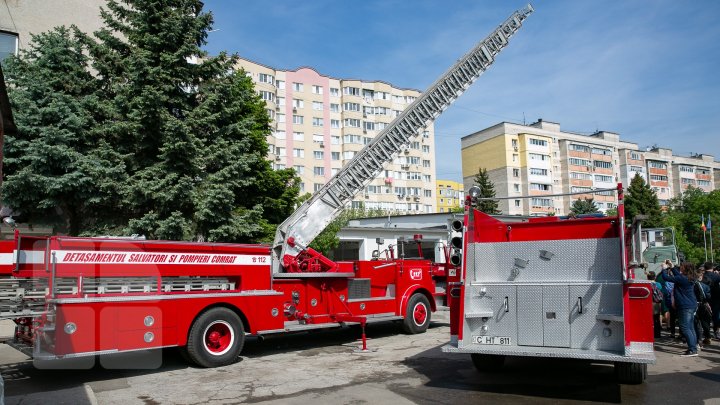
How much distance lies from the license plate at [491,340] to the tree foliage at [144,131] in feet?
31.7

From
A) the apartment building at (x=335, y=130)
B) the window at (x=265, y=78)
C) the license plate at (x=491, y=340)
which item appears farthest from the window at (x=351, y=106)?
the license plate at (x=491, y=340)

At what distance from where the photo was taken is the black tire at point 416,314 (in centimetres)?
1304

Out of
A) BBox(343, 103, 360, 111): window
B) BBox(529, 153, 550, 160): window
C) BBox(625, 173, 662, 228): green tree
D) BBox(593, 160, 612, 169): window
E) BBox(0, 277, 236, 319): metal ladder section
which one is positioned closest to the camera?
BBox(0, 277, 236, 319): metal ladder section

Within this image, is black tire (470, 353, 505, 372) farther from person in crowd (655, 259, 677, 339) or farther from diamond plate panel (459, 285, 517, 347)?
person in crowd (655, 259, 677, 339)

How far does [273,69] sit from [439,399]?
6665 centimetres

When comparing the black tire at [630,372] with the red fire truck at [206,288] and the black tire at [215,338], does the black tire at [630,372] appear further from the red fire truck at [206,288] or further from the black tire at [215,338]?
the black tire at [215,338]

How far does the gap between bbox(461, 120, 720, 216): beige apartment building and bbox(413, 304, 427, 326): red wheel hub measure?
68.2 metres

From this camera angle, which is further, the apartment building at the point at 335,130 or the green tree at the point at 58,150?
the apartment building at the point at 335,130

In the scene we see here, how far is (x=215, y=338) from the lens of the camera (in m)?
9.48

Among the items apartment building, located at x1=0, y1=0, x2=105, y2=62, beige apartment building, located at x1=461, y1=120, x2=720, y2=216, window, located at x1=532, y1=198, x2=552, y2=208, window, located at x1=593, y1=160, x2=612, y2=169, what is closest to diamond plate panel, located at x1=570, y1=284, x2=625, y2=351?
apartment building, located at x1=0, y1=0, x2=105, y2=62

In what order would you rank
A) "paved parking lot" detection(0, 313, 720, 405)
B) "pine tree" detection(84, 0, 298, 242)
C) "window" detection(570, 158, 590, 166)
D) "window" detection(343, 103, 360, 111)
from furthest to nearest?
"window" detection(570, 158, 590, 166) < "window" detection(343, 103, 360, 111) < "pine tree" detection(84, 0, 298, 242) < "paved parking lot" detection(0, 313, 720, 405)

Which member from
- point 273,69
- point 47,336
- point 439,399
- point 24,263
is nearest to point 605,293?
point 439,399

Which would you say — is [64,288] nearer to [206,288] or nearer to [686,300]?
[206,288]

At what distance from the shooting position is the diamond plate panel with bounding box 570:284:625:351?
687 centimetres
